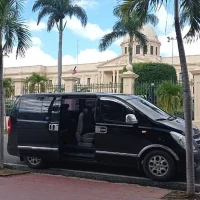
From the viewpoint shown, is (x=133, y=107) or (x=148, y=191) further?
(x=133, y=107)

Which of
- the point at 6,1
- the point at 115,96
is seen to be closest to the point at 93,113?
the point at 115,96

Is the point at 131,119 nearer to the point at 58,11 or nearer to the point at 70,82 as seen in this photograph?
the point at 70,82

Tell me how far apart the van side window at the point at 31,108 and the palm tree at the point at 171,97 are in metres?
8.84

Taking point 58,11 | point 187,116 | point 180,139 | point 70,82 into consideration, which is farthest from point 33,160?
point 58,11

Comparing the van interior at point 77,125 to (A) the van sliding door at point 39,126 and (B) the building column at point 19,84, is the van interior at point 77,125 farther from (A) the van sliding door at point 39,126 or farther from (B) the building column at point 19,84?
(B) the building column at point 19,84

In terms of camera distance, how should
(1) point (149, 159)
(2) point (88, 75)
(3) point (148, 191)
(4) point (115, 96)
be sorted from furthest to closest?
(2) point (88, 75) < (4) point (115, 96) < (1) point (149, 159) < (3) point (148, 191)

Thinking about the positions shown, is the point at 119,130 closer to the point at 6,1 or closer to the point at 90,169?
the point at 90,169

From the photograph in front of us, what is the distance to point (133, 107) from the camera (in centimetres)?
846

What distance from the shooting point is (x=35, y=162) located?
9461 mm

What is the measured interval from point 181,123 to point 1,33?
4633mm

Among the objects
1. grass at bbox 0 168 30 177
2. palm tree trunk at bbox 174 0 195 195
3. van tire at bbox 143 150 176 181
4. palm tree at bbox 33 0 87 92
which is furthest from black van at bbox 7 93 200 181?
palm tree at bbox 33 0 87 92

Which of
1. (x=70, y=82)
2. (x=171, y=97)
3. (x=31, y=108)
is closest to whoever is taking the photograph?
(x=31, y=108)

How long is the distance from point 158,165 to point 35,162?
319 centimetres

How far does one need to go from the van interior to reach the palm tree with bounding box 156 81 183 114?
27.6 ft
